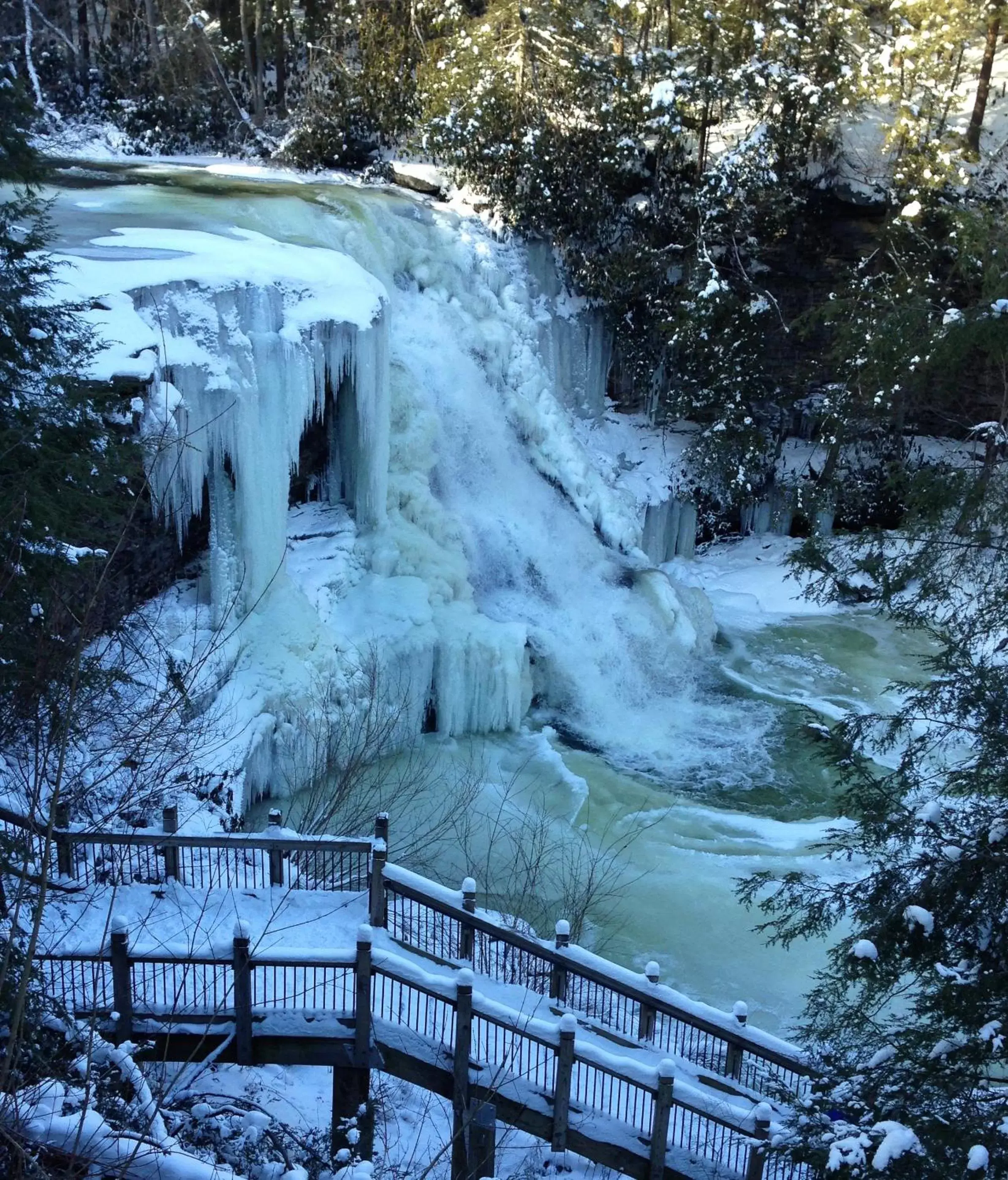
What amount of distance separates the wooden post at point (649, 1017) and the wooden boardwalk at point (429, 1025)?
2 centimetres

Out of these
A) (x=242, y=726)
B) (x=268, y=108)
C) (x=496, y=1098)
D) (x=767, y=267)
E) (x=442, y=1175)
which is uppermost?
(x=268, y=108)

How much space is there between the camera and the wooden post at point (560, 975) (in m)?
7.66

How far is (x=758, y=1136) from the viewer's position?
21.6 ft

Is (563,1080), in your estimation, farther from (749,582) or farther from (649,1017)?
(749,582)

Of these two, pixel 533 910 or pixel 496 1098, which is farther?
pixel 533 910

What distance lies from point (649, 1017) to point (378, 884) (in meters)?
2.19

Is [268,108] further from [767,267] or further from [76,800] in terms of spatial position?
[76,800]

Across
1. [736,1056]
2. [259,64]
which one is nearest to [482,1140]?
[736,1056]

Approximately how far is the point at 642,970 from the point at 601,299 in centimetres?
1316

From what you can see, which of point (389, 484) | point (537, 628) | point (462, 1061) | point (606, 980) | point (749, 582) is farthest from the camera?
point (749, 582)

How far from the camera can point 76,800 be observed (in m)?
7.58

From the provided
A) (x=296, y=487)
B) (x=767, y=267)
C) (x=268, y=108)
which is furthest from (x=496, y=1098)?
(x=268, y=108)

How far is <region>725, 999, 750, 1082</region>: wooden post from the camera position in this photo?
295 inches

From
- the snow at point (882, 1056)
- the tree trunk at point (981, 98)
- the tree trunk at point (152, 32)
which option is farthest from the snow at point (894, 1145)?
the tree trunk at point (152, 32)
